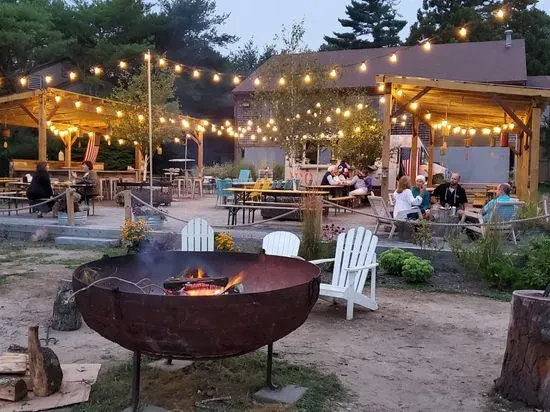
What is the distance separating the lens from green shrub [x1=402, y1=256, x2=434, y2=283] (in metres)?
6.94

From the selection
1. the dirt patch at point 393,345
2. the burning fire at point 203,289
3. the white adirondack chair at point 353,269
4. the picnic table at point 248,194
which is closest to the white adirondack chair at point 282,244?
the white adirondack chair at point 353,269

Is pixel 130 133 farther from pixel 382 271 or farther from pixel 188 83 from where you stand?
pixel 188 83

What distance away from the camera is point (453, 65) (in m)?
26.7

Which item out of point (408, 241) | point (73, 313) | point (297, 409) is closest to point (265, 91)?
point (408, 241)

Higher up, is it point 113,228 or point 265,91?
point 265,91

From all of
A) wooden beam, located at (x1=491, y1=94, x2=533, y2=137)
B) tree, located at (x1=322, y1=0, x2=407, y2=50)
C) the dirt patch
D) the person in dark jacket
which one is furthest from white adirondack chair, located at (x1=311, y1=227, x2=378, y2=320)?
tree, located at (x1=322, y1=0, x2=407, y2=50)

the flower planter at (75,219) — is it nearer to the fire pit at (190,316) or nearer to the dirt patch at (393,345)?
the dirt patch at (393,345)

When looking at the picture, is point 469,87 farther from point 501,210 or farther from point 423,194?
point 501,210

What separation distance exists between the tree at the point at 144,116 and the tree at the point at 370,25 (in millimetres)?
23921

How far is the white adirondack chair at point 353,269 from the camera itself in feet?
17.6

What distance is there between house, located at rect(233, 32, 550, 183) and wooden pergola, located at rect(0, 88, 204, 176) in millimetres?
7331

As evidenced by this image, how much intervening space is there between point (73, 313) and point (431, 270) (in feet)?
14.2

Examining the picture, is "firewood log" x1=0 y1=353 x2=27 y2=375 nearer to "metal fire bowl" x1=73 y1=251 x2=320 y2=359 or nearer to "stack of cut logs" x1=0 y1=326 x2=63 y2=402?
"stack of cut logs" x1=0 y1=326 x2=63 y2=402

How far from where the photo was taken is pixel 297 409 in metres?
3.29
